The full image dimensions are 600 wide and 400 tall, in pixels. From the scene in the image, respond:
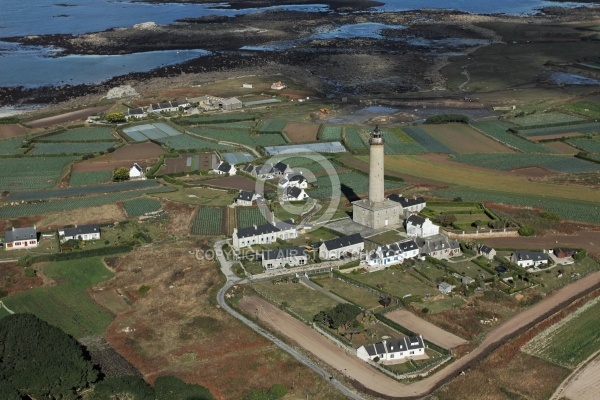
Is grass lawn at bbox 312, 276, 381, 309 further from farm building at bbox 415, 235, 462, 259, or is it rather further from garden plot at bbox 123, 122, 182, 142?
garden plot at bbox 123, 122, 182, 142

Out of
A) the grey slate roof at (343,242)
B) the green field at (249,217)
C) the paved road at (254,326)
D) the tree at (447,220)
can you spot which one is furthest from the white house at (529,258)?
A: the green field at (249,217)

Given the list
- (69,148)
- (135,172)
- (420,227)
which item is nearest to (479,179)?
(420,227)

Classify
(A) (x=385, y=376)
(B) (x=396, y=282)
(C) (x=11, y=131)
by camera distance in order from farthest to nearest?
(C) (x=11, y=131) < (B) (x=396, y=282) < (A) (x=385, y=376)

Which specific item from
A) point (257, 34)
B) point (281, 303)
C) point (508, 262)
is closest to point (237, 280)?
point (281, 303)

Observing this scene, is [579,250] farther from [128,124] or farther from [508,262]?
[128,124]

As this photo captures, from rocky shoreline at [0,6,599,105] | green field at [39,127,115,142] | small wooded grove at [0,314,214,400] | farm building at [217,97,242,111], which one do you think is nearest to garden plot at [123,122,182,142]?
green field at [39,127,115,142]

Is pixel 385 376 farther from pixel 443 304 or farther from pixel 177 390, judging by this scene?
pixel 177 390

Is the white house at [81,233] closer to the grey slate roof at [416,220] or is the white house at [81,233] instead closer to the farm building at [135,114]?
the grey slate roof at [416,220]
